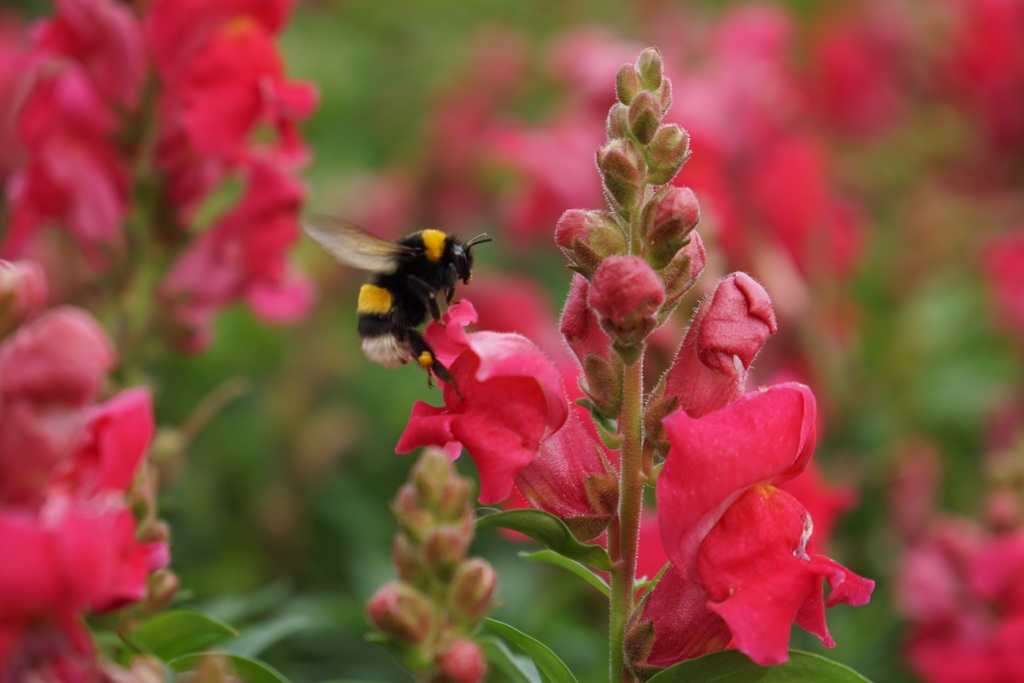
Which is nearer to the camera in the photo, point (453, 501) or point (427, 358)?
point (453, 501)

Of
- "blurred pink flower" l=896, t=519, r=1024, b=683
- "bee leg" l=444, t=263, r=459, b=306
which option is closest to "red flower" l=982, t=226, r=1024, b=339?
"blurred pink flower" l=896, t=519, r=1024, b=683

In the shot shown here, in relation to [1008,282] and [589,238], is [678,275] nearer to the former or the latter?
[589,238]

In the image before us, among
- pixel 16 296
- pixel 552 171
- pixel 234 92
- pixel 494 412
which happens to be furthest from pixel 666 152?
pixel 552 171

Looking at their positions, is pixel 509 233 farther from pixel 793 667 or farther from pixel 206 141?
pixel 793 667

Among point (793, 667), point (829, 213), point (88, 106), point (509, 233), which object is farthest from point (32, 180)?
point (829, 213)

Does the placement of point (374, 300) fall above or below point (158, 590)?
above

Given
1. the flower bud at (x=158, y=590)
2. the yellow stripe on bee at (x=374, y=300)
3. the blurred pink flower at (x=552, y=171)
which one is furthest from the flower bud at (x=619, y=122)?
the blurred pink flower at (x=552, y=171)
